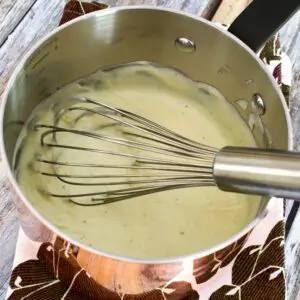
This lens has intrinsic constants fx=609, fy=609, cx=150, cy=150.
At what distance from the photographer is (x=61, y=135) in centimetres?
59

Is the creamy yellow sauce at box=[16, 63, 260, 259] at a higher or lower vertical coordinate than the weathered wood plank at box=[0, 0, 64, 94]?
lower

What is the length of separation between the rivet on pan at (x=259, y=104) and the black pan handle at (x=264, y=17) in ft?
0.17

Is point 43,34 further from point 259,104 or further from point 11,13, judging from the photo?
point 259,104

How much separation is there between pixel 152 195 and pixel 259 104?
0.43 ft

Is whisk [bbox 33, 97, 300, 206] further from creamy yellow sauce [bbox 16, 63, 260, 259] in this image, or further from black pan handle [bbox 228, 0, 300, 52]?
black pan handle [bbox 228, 0, 300, 52]

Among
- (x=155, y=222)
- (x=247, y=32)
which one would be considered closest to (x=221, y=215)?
(x=155, y=222)

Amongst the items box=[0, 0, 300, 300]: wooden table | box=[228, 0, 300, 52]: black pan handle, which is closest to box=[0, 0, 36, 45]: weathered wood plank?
box=[0, 0, 300, 300]: wooden table

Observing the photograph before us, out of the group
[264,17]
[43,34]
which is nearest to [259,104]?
[264,17]

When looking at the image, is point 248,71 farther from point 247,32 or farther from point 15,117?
point 15,117

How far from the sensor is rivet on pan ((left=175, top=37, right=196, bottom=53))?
1.91 ft

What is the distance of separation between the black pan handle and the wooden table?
163 mm

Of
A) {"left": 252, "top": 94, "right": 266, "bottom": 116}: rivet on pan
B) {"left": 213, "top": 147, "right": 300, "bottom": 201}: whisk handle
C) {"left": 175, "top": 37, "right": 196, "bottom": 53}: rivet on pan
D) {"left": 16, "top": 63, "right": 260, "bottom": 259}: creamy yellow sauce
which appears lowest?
{"left": 16, "top": 63, "right": 260, "bottom": 259}: creamy yellow sauce

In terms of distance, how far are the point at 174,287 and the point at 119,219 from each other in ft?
0.25

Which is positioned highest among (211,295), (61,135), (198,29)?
(198,29)
